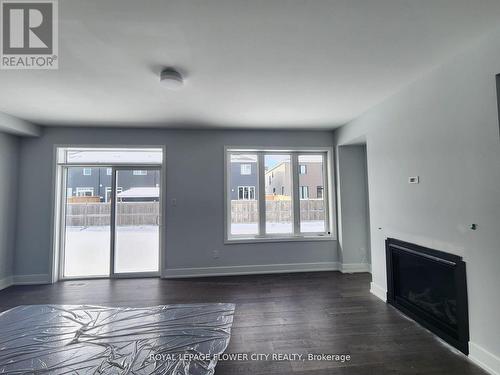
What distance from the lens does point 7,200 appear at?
12.4 ft

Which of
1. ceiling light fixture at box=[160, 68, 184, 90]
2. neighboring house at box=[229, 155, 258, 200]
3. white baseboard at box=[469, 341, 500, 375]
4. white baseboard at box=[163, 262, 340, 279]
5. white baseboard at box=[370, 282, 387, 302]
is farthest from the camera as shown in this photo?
neighboring house at box=[229, 155, 258, 200]

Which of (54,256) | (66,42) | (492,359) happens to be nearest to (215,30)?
(66,42)

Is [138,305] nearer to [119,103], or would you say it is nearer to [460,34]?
[119,103]

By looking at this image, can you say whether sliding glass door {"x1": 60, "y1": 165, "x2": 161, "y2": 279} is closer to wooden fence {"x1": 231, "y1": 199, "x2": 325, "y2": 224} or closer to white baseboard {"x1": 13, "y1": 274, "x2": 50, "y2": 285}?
white baseboard {"x1": 13, "y1": 274, "x2": 50, "y2": 285}

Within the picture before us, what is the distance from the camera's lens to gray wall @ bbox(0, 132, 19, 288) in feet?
12.1

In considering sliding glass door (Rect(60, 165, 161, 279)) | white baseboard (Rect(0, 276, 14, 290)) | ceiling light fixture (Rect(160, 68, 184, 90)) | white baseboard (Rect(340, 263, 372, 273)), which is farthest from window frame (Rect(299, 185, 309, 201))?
white baseboard (Rect(0, 276, 14, 290))

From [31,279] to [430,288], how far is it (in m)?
5.72

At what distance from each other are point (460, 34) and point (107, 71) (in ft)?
10.2

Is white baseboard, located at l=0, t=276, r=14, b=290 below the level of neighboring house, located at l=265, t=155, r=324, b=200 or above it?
below

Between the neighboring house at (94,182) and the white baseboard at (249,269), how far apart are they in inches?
67.7

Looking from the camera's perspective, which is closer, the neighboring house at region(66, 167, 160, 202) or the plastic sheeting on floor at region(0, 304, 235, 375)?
the plastic sheeting on floor at region(0, 304, 235, 375)

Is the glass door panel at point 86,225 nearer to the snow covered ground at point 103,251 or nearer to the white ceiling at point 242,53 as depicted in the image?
the snow covered ground at point 103,251

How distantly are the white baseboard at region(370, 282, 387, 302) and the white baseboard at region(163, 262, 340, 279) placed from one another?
102 centimetres

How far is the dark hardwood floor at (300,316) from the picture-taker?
197 centimetres
